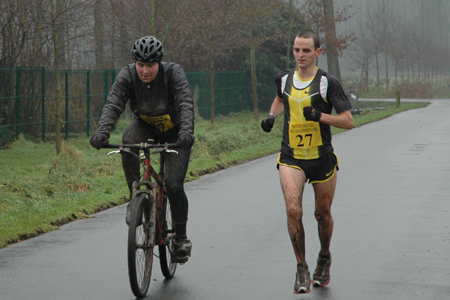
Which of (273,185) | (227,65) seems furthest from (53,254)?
(227,65)

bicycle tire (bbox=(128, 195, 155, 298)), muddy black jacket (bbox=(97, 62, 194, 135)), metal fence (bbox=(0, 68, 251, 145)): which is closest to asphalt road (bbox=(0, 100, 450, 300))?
bicycle tire (bbox=(128, 195, 155, 298))

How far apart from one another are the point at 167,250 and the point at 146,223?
2.36 feet

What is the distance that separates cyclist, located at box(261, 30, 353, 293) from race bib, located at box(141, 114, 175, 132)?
0.82 metres

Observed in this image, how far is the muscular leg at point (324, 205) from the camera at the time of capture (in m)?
5.34

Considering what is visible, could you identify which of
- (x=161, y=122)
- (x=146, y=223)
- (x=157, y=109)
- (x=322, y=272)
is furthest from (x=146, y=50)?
(x=322, y=272)

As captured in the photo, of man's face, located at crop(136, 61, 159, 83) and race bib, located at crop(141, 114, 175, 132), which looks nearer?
man's face, located at crop(136, 61, 159, 83)

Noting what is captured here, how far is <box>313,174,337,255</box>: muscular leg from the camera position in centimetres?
534

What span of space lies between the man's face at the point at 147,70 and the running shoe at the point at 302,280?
1774mm

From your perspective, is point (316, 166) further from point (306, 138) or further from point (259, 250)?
point (259, 250)

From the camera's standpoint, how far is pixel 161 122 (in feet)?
18.5

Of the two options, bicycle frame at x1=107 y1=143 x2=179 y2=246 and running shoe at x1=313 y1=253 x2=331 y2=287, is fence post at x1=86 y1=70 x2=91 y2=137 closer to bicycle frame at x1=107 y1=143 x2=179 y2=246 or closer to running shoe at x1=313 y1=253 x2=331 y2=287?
bicycle frame at x1=107 y1=143 x2=179 y2=246

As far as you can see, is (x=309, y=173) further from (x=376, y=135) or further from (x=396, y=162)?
(x=376, y=135)

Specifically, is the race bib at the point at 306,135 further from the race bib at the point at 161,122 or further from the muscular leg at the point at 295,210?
the race bib at the point at 161,122

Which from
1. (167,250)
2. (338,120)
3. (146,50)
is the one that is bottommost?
(167,250)
